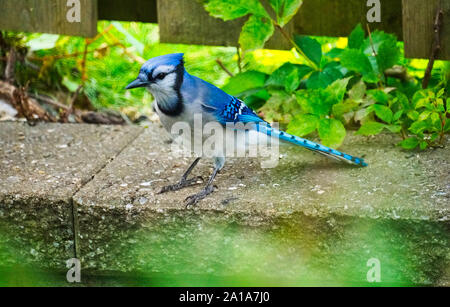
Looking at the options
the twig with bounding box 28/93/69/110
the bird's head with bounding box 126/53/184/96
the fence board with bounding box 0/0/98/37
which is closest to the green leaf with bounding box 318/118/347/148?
the bird's head with bounding box 126/53/184/96

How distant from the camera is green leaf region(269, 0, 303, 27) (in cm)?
306

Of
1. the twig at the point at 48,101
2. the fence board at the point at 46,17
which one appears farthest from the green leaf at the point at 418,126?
the twig at the point at 48,101

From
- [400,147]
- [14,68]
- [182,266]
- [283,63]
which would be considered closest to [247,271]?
[182,266]

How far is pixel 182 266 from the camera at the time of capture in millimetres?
2625

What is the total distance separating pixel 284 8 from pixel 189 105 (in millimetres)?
695

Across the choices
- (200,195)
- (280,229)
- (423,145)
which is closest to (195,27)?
(200,195)

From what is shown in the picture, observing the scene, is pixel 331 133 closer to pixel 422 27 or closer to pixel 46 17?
pixel 422 27

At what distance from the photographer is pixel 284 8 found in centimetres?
309

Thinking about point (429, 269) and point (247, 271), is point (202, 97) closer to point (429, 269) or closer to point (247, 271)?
point (247, 271)

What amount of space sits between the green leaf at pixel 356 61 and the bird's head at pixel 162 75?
2.75ft

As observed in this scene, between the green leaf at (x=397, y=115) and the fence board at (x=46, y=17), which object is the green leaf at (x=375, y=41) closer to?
the green leaf at (x=397, y=115)

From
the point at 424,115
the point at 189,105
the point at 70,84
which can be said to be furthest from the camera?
the point at 70,84

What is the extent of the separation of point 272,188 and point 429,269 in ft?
2.23

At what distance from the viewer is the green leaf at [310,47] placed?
3.26 metres
